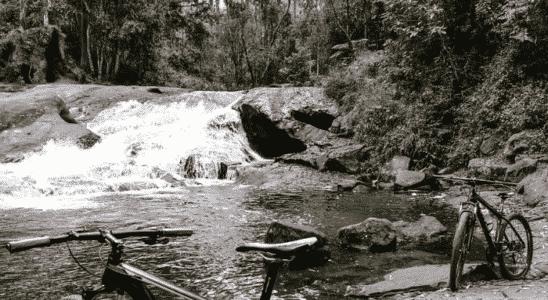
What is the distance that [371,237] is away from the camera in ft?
22.6

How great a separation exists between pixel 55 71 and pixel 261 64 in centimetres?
1371

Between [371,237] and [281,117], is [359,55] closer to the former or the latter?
[281,117]

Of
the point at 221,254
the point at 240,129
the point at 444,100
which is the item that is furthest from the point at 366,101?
the point at 221,254

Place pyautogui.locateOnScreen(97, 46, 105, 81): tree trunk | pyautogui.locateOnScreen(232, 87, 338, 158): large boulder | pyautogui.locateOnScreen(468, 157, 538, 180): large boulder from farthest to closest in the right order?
pyautogui.locateOnScreen(97, 46, 105, 81): tree trunk → pyautogui.locateOnScreen(232, 87, 338, 158): large boulder → pyautogui.locateOnScreen(468, 157, 538, 180): large boulder

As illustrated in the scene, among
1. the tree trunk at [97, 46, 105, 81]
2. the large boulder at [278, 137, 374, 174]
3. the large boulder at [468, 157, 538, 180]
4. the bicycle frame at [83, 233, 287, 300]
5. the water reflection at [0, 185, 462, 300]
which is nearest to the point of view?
the bicycle frame at [83, 233, 287, 300]

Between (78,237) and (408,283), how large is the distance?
3992 millimetres

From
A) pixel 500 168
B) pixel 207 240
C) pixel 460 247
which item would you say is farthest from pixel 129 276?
pixel 500 168

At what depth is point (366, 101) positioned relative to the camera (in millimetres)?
16781

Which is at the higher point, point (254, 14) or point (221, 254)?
point (254, 14)

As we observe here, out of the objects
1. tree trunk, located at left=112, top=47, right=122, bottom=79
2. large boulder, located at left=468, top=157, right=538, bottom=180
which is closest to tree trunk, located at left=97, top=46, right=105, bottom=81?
tree trunk, located at left=112, top=47, right=122, bottom=79

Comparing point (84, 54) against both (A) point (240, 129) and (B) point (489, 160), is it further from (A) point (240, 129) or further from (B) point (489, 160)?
(B) point (489, 160)

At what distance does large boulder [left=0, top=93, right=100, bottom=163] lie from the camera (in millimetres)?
15094

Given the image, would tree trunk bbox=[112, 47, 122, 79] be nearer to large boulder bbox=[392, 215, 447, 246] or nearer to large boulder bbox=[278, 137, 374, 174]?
large boulder bbox=[278, 137, 374, 174]

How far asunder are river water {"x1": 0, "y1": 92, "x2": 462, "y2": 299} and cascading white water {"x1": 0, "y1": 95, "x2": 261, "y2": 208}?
0.04 meters
